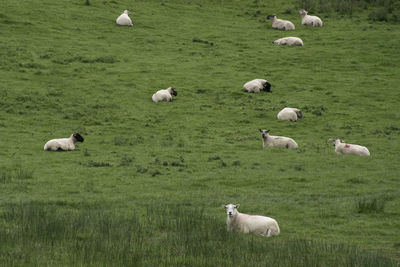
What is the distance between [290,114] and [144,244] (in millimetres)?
18344

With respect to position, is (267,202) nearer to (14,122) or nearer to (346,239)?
(346,239)

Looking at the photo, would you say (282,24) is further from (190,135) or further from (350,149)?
(350,149)

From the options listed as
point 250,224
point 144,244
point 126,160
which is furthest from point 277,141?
point 144,244

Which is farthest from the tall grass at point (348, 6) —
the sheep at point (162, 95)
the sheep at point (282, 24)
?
the sheep at point (162, 95)

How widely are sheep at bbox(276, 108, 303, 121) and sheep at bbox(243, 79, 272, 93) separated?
4.36 metres

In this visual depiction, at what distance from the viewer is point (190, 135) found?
90.0 feet

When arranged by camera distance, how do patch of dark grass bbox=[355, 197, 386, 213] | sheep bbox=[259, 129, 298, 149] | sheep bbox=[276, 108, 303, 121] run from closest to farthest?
patch of dark grass bbox=[355, 197, 386, 213]
sheep bbox=[259, 129, 298, 149]
sheep bbox=[276, 108, 303, 121]

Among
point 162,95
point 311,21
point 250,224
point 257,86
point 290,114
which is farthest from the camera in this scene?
point 311,21

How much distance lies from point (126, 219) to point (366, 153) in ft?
39.8

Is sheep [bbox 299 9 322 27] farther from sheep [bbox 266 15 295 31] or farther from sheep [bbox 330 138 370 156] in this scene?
sheep [bbox 330 138 370 156]

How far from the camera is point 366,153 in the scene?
24125 mm

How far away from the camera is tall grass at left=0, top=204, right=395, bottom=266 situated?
11773 mm

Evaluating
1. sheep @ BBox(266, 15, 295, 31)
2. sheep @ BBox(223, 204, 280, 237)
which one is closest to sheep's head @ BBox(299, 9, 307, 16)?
sheep @ BBox(266, 15, 295, 31)

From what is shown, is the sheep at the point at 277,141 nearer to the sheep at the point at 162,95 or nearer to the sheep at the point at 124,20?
the sheep at the point at 162,95
